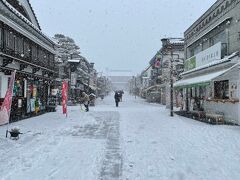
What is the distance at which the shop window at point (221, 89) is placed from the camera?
2088cm

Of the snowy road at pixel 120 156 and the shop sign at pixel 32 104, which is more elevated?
the shop sign at pixel 32 104

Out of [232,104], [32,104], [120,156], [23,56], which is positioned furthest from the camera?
[32,104]

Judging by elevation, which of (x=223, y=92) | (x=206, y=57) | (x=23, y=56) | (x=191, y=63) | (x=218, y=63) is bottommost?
(x=223, y=92)

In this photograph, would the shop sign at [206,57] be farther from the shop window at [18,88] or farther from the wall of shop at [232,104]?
the shop window at [18,88]

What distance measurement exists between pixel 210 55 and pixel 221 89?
10.0 ft

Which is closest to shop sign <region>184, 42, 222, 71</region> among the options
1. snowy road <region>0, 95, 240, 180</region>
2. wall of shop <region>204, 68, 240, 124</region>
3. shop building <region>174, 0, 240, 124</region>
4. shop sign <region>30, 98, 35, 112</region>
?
shop building <region>174, 0, 240, 124</region>

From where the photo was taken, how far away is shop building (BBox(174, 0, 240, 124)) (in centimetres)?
1919

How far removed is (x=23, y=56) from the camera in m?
22.8

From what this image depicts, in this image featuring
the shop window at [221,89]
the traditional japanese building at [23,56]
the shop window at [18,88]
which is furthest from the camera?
the shop window at [18,88]

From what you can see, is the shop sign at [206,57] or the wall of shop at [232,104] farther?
the shop sign at [206,57]

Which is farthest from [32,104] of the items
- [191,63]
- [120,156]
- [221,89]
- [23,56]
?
[120,156]

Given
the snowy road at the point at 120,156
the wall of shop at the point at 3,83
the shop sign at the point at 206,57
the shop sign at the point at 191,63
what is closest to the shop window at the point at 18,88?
the wall of shop at the point at 3,83

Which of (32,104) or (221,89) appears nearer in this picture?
(221,89)

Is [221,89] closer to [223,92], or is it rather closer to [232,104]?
[223,92]
